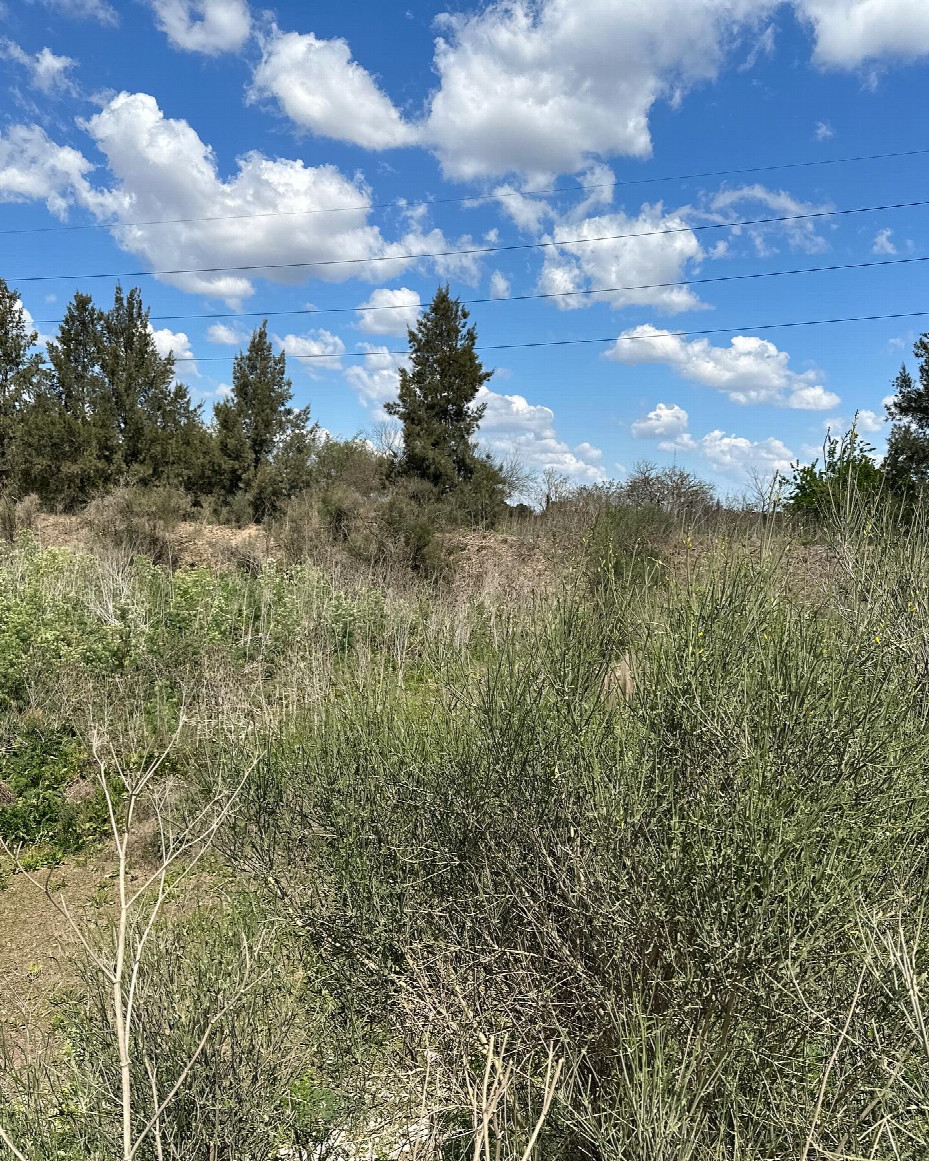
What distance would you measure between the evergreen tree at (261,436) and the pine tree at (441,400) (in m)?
3.43

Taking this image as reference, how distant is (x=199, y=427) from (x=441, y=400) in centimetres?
938

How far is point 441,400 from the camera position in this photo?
23484mm

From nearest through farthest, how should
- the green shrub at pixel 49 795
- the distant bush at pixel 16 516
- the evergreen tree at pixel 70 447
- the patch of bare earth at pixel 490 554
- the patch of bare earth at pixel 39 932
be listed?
the patch of bare earth at pixel 39 932 → the green shrub at pixel 49 795 → the patch of bare earth at pixel 490 554 → the distant bush at pixel 16 516 → the evergreen tree at pixel 70 447

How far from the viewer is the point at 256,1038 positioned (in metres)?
3.41

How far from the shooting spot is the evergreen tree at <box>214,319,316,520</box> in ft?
78.0

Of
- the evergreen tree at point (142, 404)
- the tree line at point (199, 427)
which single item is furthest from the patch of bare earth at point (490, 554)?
the evergreen tree at point (142, 404)

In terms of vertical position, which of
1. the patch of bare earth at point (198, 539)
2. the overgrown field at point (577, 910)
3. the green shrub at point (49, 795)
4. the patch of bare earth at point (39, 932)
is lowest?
the patch of bare earth at point (39, 932)

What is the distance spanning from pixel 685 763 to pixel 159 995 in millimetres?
2446

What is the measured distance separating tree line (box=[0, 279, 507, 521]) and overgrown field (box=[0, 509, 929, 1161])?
16968 mm

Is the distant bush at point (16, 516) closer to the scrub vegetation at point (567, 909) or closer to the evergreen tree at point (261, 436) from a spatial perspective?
the evergreen tree at point (261, 436)

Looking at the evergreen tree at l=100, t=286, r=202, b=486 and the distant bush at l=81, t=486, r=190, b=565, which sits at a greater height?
the evergreen tree at l=100, t=286, r=202, b=486

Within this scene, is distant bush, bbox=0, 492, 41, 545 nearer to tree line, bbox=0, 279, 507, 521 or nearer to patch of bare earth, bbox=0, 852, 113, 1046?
tree line, bbox=0, 279, 507, 521

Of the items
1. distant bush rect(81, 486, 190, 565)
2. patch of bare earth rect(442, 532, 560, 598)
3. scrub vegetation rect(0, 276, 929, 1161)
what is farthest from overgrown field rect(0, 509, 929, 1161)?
distant bush rect(81, 486, 190, 565)

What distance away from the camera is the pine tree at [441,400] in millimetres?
22703
